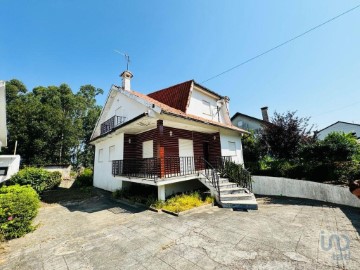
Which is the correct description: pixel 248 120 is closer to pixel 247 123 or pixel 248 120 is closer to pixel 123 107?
pixel 247 123

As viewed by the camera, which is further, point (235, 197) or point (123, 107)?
point (123, 107)

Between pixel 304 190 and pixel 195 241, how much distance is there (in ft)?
25.5

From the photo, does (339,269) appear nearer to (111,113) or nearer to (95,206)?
(95,206)

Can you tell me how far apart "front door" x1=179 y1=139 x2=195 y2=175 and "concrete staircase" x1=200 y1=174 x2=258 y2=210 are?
126 cm

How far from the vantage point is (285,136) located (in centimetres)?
1290

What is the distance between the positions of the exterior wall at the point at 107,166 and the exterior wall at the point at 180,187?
142 inches

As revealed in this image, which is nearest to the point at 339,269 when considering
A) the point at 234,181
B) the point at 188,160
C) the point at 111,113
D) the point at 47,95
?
the point at 234,181

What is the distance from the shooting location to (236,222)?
5.83 metres

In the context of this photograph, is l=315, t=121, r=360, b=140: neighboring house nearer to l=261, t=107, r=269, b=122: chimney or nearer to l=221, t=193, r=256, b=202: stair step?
l=261, t=107, r=269, b=122: chimney

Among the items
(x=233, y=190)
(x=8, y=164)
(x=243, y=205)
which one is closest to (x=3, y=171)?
(x=8, y=164)

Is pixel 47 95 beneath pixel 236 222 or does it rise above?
above

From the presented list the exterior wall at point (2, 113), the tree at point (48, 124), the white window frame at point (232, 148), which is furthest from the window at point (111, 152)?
the tree at point (48, 124)

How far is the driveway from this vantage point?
364 cm

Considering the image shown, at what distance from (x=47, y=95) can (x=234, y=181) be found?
33179 millimetres
